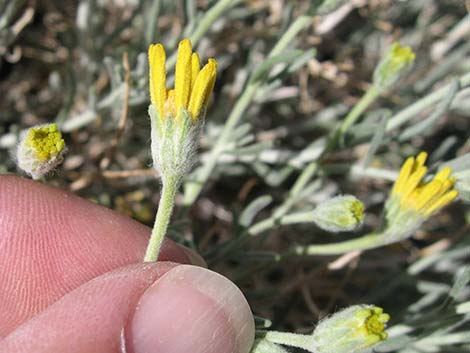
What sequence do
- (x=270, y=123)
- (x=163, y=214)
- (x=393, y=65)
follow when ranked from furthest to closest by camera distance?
1. (x=270, y=123)
2. (x=393, y=65)
3. (x=163, y=214)

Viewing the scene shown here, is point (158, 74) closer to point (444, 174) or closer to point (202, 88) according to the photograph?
point (202, 88)

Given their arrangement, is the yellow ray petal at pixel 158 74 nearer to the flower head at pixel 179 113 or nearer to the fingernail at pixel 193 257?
the flower head at pixel 179 113

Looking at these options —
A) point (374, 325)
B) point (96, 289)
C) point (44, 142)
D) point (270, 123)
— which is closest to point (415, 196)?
point (374, 325)

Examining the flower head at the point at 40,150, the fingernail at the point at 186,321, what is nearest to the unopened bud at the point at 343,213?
the fingernail at the point at 186,321

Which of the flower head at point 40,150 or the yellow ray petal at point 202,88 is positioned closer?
the yellow ray petal at point 202,88

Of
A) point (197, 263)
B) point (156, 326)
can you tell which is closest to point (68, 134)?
point (197, 263)

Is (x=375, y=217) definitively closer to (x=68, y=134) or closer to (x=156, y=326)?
(x=68, y=134)
